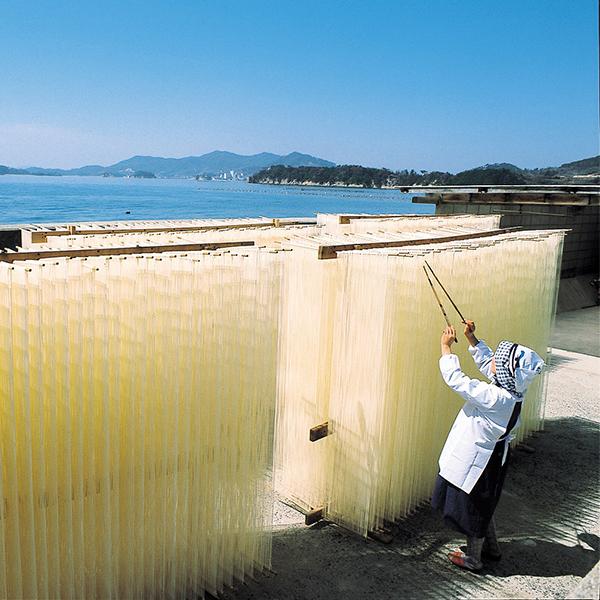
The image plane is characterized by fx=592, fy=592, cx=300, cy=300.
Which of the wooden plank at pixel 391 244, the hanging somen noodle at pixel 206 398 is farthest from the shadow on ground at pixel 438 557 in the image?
the wooden plank at pixel 391 244

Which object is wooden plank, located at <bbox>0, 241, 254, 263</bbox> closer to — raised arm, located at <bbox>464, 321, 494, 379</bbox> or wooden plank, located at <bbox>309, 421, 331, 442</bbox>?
wooden plank, located at <bbox>309, 421, 331, 442</bbox>

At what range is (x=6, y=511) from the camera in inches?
120

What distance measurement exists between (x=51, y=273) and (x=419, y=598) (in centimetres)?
340

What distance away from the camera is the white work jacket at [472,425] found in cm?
426

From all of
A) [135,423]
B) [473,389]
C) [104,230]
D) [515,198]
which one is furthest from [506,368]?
[515,198]

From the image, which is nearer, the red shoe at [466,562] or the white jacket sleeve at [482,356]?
the red shoe at [466,562]

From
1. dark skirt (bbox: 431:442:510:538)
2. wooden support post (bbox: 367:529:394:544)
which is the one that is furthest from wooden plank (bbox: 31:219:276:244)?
dark skirt (bbox: 431:442:510:538)

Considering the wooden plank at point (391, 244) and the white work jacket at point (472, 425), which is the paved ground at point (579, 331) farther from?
the white work jacket at point (472, 425)

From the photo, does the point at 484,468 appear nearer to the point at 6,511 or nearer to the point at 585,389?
the point at 6,511

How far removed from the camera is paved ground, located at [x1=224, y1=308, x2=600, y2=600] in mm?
4414

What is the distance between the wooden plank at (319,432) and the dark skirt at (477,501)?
1119 mm

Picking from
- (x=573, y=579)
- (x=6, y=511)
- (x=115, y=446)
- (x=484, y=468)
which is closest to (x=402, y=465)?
(x=484, y=468)

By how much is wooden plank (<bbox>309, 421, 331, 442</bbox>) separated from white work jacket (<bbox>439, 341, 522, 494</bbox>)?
1.09 m

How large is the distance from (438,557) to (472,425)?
1265mm
